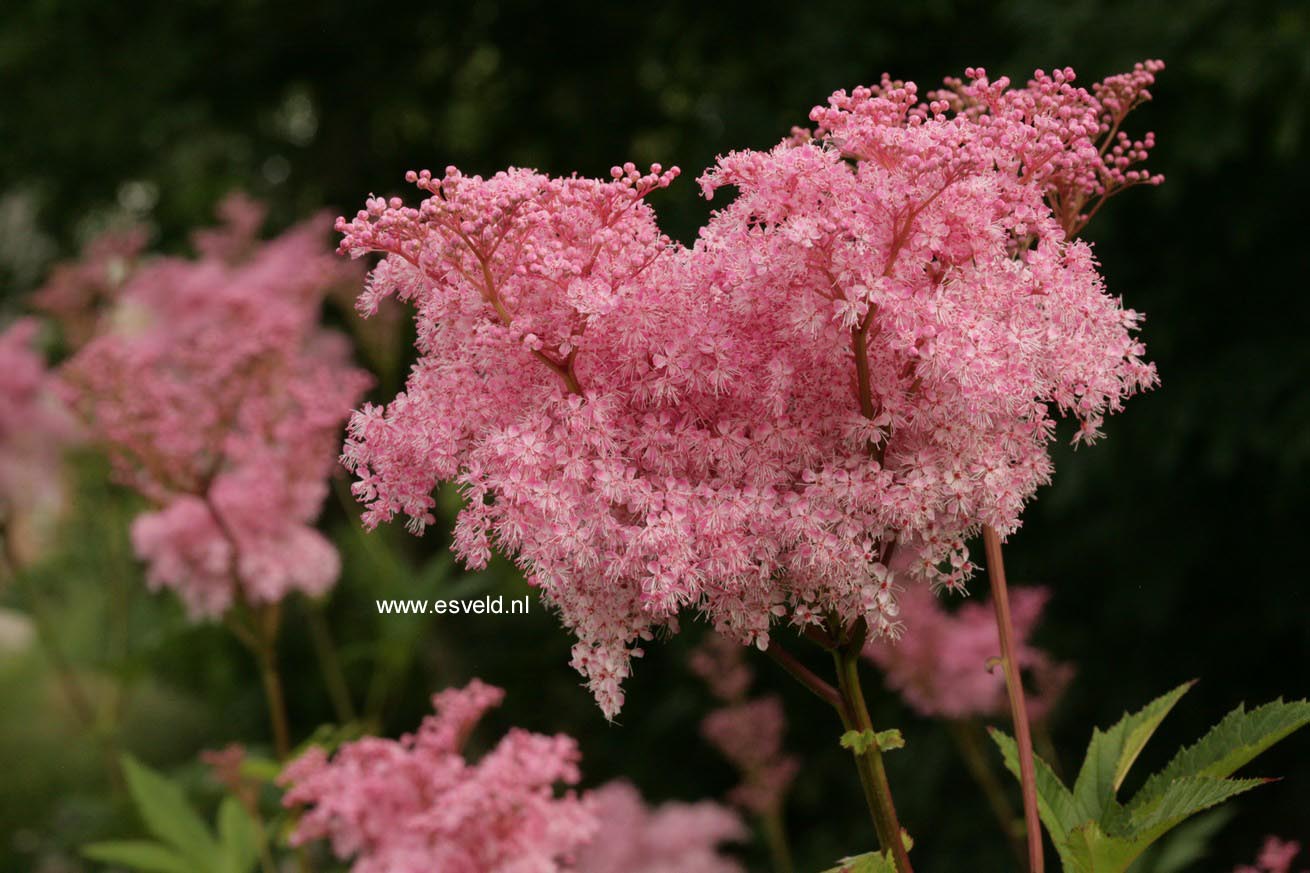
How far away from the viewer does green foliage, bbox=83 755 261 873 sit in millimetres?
2285

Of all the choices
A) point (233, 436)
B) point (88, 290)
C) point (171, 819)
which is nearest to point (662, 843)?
point (171, 819)

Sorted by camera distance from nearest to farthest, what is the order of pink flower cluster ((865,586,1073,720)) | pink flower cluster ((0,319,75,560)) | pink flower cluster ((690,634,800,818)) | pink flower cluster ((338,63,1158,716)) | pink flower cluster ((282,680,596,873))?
pink flower cluster ((338,63,1158,716))
pink flower cluster ((282,680,596,873))
pink flower cluster ((865,586,1073,720))
pink flower cluster ((690,634,800,818))
pink flower cluster ((0,319,75,560))

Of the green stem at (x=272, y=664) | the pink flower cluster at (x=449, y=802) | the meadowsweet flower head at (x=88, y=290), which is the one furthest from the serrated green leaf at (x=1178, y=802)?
the meadowsweet flower head at (x=88, y=290)

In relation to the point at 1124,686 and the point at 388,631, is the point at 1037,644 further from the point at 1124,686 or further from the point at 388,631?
the point at 388,631

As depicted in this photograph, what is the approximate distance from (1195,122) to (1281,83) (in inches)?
8.1

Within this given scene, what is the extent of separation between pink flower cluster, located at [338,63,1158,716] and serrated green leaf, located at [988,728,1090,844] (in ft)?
0.94

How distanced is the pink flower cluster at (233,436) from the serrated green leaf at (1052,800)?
1.37 meters

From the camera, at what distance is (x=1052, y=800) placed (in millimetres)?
1295

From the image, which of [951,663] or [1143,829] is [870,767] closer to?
[1143,829]

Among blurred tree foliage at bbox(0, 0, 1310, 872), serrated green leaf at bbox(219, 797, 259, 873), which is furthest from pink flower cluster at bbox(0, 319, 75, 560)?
serrated green leaf at bbox(219, 797, 259, 873)

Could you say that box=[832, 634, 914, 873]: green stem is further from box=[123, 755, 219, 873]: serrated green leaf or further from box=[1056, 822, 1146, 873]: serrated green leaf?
box=[123, 755, 219, 873]: serrated green leaf

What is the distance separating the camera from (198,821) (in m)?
2.38

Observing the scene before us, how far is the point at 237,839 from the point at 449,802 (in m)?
1.09

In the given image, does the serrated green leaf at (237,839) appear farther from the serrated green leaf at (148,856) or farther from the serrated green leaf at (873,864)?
the serrated green leaf at (873,864)
